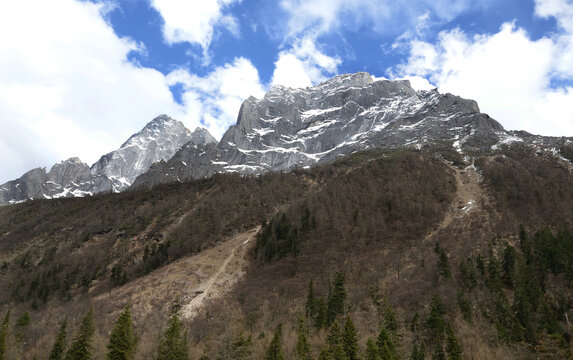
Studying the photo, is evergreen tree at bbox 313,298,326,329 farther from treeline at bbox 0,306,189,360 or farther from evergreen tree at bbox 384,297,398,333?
treeline at bbox 0,306,189,360

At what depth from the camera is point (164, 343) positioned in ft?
160

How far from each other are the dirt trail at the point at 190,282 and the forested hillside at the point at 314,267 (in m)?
0.41

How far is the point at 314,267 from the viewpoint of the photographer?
81.6 metres

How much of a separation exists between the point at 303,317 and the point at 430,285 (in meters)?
22.9

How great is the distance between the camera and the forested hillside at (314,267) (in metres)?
52.5

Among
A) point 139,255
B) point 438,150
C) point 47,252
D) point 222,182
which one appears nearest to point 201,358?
point 139,255

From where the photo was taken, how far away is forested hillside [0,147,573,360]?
172ft

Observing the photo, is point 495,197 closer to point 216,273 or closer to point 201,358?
point 216,273

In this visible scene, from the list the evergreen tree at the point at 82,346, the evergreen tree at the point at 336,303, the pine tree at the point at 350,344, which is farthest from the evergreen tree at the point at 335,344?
the evergreen tree at the point at 82,346

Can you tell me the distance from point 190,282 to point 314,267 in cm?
2715

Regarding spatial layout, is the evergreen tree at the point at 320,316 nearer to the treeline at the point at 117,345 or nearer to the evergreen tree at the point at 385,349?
the evergreen tree at the point at 385,349

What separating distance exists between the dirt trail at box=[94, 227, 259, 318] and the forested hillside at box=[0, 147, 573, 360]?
1.34ft

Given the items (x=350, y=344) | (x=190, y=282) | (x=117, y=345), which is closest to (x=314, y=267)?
(x=190, y=282)

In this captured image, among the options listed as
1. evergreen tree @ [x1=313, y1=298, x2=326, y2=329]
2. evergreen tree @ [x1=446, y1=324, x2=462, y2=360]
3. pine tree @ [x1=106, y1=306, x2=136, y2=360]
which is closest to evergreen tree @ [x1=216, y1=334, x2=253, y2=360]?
pine tree @ [x1=106, y1=306, x2=136, y2=360]
